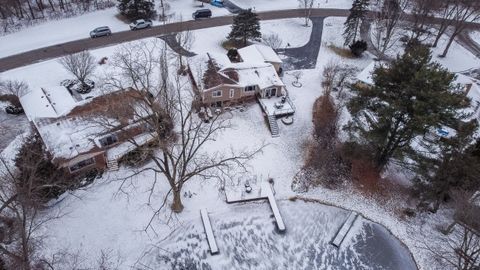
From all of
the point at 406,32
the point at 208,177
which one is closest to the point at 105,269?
the point at 208,177

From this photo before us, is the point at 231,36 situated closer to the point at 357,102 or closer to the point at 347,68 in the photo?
the point at 347,68

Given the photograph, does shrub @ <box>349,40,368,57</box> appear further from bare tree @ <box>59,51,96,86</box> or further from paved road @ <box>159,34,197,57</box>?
bare tree @ <box>59,51,96,86</box>

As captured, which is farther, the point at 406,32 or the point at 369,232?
the point at 406,32

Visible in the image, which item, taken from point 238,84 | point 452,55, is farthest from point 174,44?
point 452,55

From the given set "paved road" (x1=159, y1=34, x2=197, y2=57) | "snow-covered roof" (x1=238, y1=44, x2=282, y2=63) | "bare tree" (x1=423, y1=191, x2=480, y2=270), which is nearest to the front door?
"snow-covered roof" (x1=238, y1=44, x2=282, y2=63)

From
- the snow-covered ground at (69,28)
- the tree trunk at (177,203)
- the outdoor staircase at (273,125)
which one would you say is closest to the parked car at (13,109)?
the snow-covered ground at (69,28)

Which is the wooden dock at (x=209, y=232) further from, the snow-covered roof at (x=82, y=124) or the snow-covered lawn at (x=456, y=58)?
the snow-covered lawn at (x=456, y=58)

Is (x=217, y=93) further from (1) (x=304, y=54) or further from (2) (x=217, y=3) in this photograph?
(2) (x=217, y=3)

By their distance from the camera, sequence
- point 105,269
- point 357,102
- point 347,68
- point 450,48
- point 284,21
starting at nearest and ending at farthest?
1. point 105,269
2. point 357,102
3. point 347,68
4. point 450,48
5. point 284,21
